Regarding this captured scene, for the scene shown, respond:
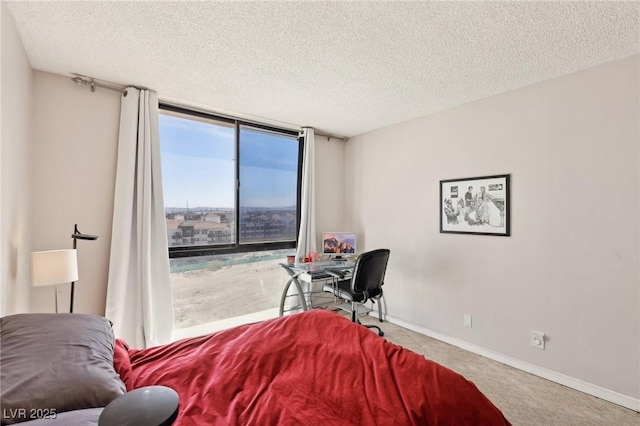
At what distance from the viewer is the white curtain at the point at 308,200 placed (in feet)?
13.3

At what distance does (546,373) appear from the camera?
253 centimetres

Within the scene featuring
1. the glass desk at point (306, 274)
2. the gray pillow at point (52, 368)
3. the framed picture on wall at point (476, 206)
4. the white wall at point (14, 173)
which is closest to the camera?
the gray pillow at point (52, 368)

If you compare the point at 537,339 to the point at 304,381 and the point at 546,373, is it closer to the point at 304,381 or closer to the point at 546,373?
the point at 546,373

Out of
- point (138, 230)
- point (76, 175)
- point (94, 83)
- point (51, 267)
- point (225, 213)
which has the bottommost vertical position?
point (51, 267)

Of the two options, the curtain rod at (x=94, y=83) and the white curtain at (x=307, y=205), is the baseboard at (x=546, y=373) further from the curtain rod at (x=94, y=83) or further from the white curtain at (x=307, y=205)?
the curtain rod at (x=94, y=83)

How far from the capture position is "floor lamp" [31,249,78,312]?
1.96 m

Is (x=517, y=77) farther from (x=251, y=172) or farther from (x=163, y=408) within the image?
(x=163, y=408)

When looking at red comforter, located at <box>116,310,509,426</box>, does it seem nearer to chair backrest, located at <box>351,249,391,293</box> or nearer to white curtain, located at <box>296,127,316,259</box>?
chair backrest, located at <box>351,249,391,293</box>

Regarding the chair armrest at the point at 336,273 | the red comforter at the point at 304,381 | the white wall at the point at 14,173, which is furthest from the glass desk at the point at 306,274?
the white wall at the point at 14,173

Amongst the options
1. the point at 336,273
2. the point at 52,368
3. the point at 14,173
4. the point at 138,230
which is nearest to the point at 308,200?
the point at 336,273

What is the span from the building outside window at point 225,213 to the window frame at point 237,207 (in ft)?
0.04

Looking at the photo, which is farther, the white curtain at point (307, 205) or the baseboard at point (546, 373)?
the white curtain at point (307, 205)

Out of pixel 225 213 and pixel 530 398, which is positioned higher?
pixel 225 213

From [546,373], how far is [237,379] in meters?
2.62
